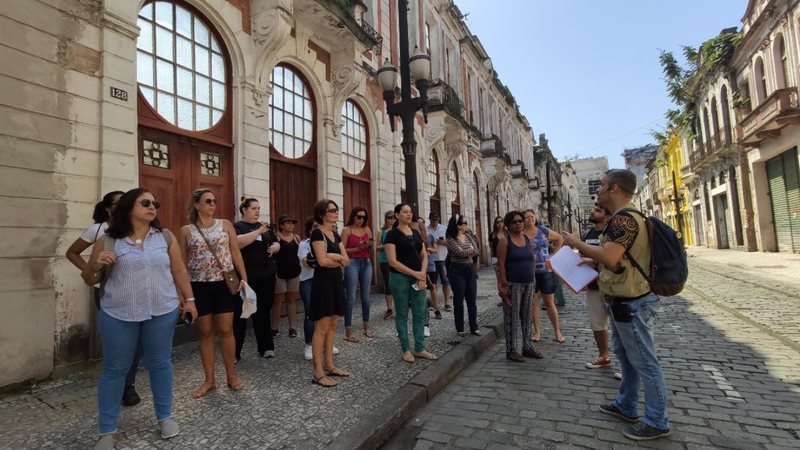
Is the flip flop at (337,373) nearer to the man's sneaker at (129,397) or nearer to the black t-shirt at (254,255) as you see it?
the black t-shirt at (254,255)

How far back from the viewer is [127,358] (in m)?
2.77

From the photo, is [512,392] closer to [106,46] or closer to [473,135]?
[106,46]

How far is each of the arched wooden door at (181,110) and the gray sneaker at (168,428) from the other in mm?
3449

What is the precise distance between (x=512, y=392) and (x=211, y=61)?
6.60 m

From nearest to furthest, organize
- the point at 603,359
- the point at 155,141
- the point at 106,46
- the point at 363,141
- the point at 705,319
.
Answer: the point at 603,359, the point at 106,46, the point at 155,141, the point at 705,319, the point at 363,141

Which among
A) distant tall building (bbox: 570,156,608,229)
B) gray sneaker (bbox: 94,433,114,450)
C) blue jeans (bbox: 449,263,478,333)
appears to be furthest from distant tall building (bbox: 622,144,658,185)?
gray sneaker (bbox: 94,433,114,450)

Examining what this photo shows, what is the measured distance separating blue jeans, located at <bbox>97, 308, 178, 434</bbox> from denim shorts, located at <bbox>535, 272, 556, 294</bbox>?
4.62 m

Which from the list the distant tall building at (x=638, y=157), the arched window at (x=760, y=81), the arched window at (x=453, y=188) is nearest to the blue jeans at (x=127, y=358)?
the arched window at (x=453, y=188)

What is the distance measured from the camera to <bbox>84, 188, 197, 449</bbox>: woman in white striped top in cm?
272

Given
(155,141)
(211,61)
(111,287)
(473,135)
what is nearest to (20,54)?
(155,141)

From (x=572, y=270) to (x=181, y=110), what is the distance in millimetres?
5845

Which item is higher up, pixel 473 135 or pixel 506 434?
pixel 473 135

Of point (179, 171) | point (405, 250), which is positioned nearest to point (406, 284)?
point (405, 250)

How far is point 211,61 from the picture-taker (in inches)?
256
